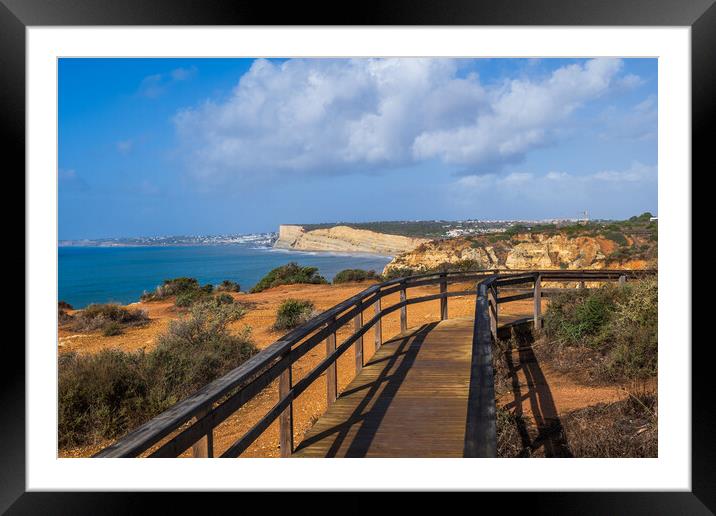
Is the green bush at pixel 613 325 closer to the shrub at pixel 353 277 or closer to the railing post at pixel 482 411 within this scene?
the railing post at pixel 482 411

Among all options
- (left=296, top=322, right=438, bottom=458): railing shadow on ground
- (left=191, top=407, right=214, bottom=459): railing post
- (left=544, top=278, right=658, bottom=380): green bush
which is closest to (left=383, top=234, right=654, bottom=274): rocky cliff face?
(left=544, top=278, right=658, bottom=380): green bush

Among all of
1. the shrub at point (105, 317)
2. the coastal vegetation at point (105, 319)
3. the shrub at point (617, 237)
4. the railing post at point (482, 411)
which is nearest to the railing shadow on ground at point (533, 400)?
the railing post at point (482, 411)

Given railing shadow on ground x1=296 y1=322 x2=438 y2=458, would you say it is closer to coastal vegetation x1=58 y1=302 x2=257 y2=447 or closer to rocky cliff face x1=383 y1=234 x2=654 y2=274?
coastal vegetation x1=58 y1=302 x2=257 y2=447

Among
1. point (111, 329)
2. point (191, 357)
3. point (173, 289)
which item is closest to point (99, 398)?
point (191, 357)

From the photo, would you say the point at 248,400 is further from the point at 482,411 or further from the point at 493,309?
the point at 493,309

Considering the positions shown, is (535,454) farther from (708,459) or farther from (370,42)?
(370,42)

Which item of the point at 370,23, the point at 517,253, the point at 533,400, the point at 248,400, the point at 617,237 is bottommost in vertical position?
the point at 533,400

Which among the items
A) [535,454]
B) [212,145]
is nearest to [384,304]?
[535,454]

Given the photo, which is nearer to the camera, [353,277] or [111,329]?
[111,329]
